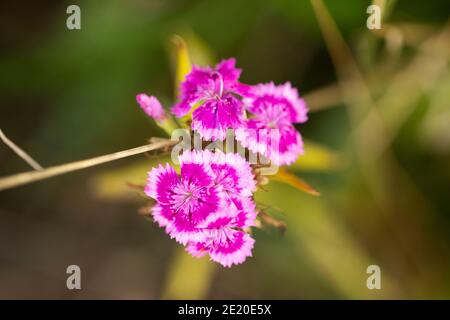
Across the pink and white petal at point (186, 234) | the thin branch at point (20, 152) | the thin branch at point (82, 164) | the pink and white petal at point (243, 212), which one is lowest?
the pink and white petal at point (186, 234)

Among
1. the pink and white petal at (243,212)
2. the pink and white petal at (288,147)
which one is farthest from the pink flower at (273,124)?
the pink and white petal at (243,212)

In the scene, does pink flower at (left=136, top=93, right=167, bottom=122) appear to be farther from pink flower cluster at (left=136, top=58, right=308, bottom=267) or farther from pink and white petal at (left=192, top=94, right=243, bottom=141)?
pink and white petal at (left=192, top=94, right=243, bottom=141)

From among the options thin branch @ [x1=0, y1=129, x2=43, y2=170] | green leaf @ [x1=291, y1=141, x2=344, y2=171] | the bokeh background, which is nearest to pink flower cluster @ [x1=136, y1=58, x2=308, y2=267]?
thin branch @ [x1=0, y1=129, x2=43, y2=170]

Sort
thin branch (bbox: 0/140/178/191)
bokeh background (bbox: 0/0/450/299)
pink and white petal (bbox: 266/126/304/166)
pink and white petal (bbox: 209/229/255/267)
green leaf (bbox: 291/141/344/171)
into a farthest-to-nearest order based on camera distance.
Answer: bokeh background (bbox: 0/0/450/299)
green leaf (bbox: 291/141/344/171)
pink and white petal (bbox: 266/126/304/166)
pink and white petal (bbox: 209/229/255/267)
thin branch (bbox: 0/140/178/191)

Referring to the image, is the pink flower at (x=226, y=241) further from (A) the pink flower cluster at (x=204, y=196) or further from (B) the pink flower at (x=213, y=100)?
(B) the pink flower at (x=213, y=100)

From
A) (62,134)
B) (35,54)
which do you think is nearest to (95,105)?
(62,134)

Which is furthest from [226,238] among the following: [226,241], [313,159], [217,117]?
[313,159]

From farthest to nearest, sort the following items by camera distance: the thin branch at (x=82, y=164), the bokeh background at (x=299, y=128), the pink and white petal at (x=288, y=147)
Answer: the bokeh background at (x=299, y=128), the pink and white petal at (x=288, y=147), the thin branch at (x=82, y=164)
